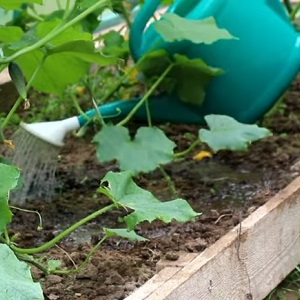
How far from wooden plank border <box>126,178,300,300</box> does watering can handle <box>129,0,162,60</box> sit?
0.46 m

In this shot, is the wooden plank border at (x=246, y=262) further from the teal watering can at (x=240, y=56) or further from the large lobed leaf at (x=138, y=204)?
the teal watering can at (x=240, y=56)

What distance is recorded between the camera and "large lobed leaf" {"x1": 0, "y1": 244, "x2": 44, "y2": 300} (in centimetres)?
99

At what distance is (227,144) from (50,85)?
35cm

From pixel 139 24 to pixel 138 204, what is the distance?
76 centimetres

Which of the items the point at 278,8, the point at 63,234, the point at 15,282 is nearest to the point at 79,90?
the point at 278,8

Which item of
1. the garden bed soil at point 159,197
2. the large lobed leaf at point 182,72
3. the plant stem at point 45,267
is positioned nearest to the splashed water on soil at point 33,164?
the garden bed soil at point 159,197

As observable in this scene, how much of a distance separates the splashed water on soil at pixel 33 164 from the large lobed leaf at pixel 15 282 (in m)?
0.76

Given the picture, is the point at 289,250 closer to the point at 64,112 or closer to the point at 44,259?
the point at 44,259

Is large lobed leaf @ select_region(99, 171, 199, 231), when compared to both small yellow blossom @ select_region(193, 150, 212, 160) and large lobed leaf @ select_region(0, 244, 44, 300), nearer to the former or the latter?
large lobed leaf @ select_region(0, 244, 44, 300)

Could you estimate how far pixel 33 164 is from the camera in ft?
6.03

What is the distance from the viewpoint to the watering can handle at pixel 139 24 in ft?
6.32

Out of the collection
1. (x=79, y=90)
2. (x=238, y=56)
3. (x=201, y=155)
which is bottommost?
(x=79, y=90)

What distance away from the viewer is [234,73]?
79.4 inches

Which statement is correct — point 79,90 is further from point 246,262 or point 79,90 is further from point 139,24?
point 246,262
